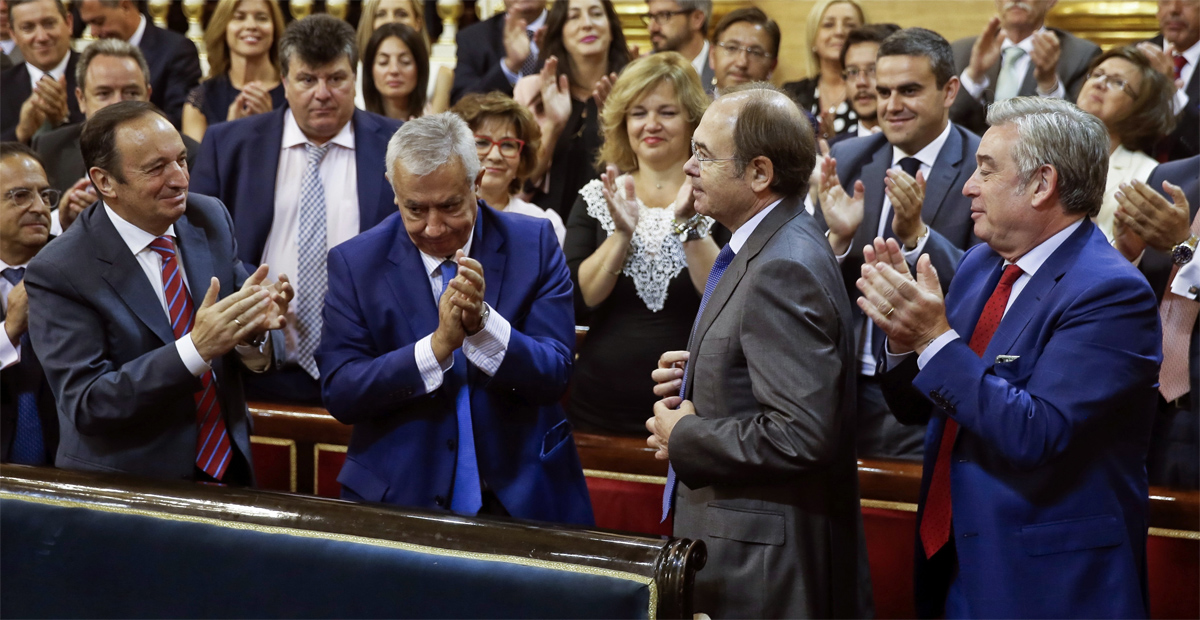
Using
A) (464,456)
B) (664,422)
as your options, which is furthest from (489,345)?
(664,422)

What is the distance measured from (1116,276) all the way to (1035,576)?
1.86 feet

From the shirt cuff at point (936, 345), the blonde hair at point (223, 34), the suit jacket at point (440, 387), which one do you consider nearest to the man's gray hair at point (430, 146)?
the suit jacket at point (440, 387)

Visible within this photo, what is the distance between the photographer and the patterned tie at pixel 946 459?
225cm

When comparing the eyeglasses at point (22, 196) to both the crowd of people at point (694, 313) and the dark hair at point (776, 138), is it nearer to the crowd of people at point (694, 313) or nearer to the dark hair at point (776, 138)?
the crowd of people at point (694, 313)

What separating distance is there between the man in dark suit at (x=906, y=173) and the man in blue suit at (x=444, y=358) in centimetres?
110

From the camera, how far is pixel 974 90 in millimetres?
4340

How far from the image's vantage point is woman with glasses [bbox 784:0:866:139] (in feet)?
15.0

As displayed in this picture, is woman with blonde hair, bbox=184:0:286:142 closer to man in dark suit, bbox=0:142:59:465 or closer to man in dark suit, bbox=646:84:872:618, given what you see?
man in dark suit, bbox=0:142:59:465

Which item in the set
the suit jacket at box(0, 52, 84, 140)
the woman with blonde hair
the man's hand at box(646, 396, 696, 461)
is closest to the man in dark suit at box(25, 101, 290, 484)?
the man's hand at box(646, 396, 696, 461)

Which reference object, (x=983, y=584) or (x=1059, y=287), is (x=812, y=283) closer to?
(x=1059, y=287)

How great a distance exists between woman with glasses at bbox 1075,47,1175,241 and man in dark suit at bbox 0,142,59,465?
3122mm

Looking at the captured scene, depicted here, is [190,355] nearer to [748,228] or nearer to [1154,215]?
[748,228]

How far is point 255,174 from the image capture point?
360cm

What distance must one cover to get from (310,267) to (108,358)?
1.07m
